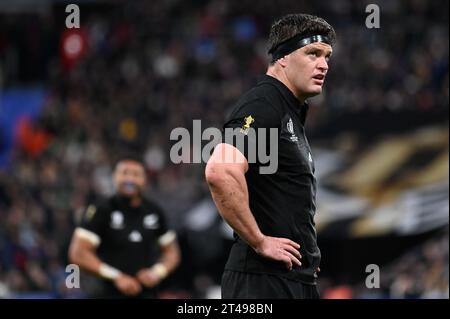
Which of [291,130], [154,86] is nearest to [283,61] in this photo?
[291,130]

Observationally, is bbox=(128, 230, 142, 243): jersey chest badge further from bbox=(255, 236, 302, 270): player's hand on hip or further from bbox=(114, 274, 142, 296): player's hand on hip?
bbox=(255, 236, 302, 270): player's hand on hip

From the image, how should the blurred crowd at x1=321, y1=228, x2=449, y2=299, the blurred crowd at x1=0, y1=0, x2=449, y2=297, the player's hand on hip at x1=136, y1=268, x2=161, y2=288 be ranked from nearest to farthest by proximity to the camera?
1. the player's hand on hip at x1=136, y1=268, x2=161, y2=288
2. the blurred crowd at x1=321, y1=228, x2=449, y2=299
3. the blurred crowd at x1=0, y1=0, x2=449, y2=297

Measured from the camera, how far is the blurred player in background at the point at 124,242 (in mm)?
8195

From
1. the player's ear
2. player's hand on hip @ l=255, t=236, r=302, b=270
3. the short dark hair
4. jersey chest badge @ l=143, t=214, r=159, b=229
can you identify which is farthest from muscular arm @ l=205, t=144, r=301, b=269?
jersey chest badge @ l=143, t=214, r=159, b=229

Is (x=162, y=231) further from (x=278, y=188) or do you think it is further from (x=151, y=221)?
(x=278, y=188)

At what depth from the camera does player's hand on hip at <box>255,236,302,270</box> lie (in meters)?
5.15

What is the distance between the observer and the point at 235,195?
507 cm

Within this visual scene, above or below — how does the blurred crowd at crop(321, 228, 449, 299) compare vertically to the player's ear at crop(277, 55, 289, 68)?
below

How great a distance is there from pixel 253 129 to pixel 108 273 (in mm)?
3433

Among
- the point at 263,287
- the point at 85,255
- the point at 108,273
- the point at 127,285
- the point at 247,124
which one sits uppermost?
the point at 247,124

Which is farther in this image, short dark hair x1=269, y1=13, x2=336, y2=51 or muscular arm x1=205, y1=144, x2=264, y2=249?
short dark hair x1=269, y1=13, x2=336, y2=51

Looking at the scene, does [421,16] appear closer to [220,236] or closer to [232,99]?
[232,99]

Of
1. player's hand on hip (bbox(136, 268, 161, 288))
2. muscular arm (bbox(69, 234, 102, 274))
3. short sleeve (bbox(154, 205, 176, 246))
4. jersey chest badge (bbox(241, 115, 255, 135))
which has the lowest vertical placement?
player's hand on hip (bbox(136, 268, 161, 288))
